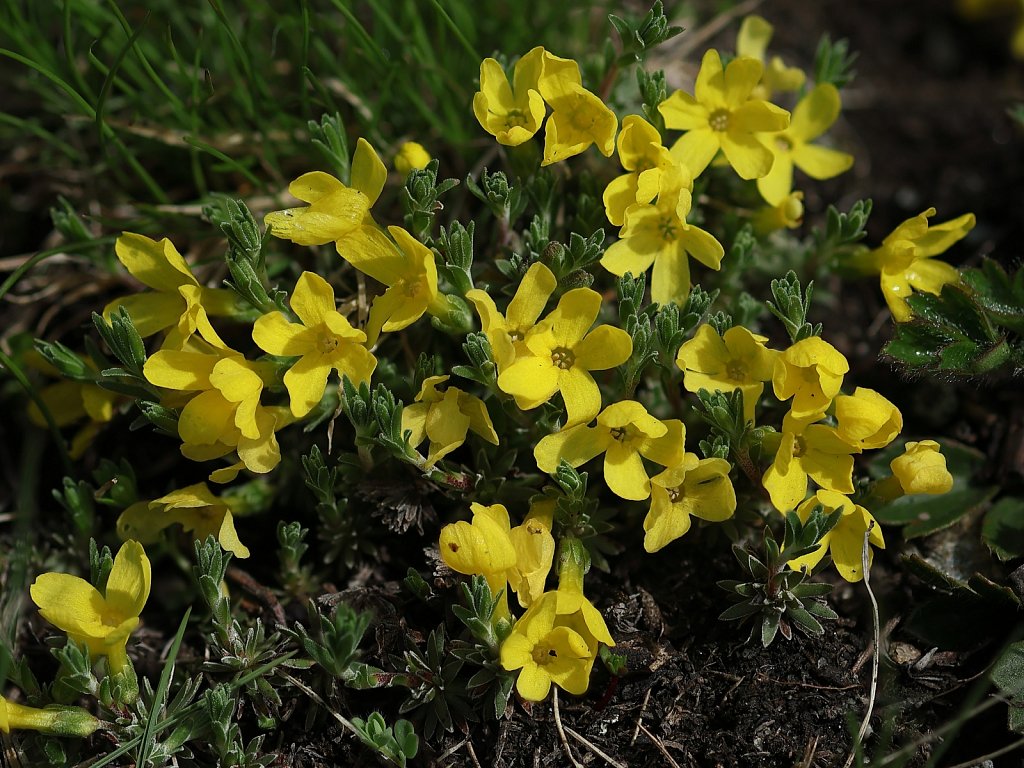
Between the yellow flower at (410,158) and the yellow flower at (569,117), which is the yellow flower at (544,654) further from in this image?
the yellow flower at (410,158)

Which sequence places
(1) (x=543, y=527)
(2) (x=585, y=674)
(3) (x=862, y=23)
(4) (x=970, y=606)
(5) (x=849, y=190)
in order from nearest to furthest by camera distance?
(2) (x=585, y=674)
(1) (x=543, y=527)
(4) (x=970, y=606)
(5) (x=849, y=190)
(3) (x=862, y=23)

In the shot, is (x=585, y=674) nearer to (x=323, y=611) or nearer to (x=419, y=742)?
(x=419, y=742)

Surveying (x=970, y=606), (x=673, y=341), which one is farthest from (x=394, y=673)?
(x=970, y=606)

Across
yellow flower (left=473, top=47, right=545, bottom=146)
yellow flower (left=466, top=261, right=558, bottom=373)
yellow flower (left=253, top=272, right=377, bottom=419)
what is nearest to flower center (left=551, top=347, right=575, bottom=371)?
yellow flower (left=466, top=261, right=558, bottom=373)

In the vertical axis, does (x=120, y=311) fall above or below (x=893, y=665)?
above

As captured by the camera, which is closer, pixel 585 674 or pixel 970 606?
pixel 585 674

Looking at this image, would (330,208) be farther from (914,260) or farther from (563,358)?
(914,260)

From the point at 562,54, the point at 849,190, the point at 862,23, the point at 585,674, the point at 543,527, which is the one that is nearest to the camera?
the point at 585,674

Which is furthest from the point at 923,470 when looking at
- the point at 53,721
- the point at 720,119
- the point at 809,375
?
the point at 53,721
